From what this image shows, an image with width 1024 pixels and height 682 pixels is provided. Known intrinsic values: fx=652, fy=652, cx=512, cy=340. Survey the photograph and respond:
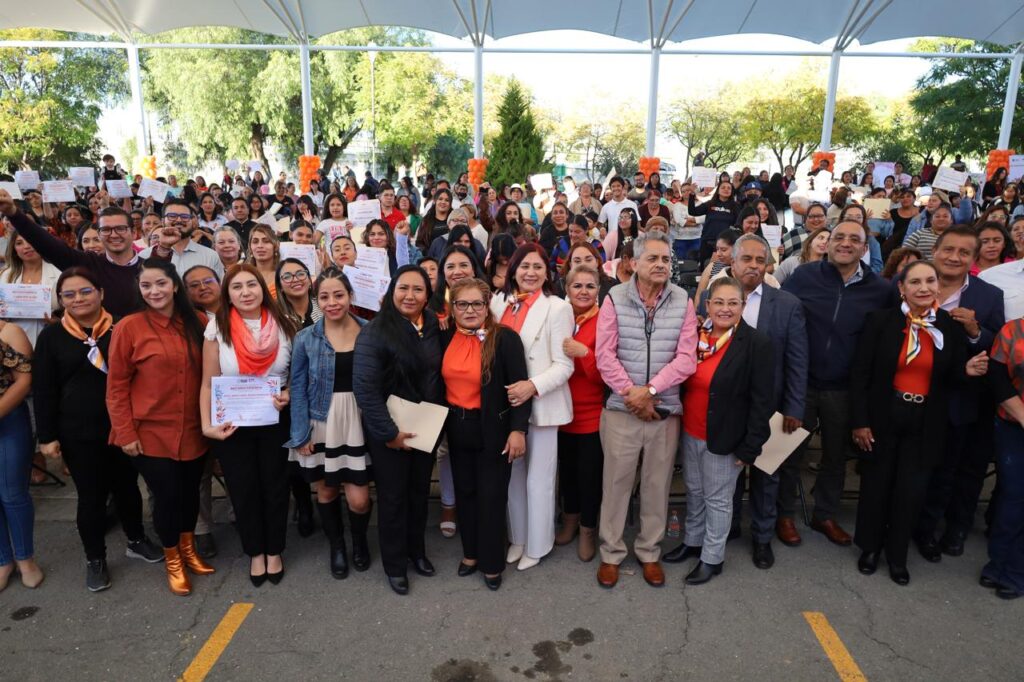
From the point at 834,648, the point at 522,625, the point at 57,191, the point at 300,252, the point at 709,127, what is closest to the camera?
the point at 834,648

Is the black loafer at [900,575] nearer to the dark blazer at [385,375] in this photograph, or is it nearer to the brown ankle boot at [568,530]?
the brown ankle boot at [568,530]

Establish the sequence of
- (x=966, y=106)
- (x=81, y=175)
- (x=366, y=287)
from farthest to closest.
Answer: (x=966, y=106)
(x=81, y=175)
(x=366, y=287)

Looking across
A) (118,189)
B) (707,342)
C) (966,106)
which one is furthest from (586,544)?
(966,106)

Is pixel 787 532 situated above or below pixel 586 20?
below

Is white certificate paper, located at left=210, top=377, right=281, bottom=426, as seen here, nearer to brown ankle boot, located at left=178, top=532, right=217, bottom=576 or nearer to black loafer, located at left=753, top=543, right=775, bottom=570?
brown ankle boot, located at left=178, top=532, right=217, bottom=576

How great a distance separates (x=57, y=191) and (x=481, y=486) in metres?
8.01

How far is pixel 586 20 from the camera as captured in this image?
21.1m

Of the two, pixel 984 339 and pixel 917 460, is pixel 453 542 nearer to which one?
pixel 917 460

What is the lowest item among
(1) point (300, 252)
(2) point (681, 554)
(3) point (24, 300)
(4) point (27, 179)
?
(2) point (681, 554)

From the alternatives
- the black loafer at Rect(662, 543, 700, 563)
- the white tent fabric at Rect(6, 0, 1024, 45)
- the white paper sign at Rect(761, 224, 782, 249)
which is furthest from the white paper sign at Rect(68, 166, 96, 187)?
the black loafer at Rect(662, 543, 700, 563)

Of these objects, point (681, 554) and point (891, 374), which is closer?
point (891, 374)

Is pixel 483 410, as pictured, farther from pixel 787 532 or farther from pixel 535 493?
pixel 787 532

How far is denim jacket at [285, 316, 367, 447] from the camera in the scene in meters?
3.79

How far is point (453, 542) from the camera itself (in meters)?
4.57
